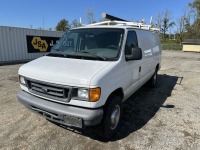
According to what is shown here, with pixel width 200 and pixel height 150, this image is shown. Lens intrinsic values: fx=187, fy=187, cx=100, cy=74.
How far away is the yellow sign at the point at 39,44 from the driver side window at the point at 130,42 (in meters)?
12.7

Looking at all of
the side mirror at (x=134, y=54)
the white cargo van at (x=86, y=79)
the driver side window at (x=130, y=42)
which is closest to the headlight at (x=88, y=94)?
the white cargo van at (x=86, y=79)

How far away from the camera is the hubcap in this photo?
3466mm

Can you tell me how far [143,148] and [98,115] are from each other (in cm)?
109

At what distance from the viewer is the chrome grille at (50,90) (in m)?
2.98

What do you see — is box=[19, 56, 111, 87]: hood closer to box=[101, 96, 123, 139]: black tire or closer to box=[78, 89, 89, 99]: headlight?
box=[78, 89, 89, 99]: headlight

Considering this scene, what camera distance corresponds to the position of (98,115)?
2.91 metres

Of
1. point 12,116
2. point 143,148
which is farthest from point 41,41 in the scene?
point 143,148

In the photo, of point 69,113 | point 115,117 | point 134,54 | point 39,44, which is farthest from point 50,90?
point 39,44

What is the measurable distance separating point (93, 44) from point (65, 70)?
1.11m

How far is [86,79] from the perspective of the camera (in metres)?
2.81

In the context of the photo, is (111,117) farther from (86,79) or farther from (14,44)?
(14,44)

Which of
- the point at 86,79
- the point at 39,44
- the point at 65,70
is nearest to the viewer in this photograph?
the point at 86,79

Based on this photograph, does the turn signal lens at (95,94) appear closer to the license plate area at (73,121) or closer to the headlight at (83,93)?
the headlight at (83,93)

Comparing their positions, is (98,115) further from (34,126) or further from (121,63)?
(34,126)
